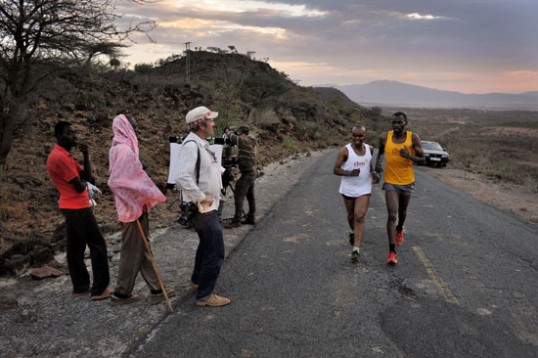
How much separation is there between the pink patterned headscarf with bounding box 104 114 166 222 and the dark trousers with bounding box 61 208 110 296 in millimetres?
487

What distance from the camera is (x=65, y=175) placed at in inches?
183

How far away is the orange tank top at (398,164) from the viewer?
616 cm

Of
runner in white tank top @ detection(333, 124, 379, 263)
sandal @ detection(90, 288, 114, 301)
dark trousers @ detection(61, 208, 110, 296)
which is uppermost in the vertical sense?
runner in white tank top @ detection(333, 124, 379, 263)

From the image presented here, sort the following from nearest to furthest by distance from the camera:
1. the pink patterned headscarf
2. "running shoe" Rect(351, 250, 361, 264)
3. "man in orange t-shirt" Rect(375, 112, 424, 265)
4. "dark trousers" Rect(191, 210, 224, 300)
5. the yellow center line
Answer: the pink patterned headscarf → "dark trousers" Rect(191, 210, 224, 300) → the yellow center line → "man in orange t-shirt" Rect(375, 112, 424, 265) → "running shoe" Rect(351, 250, 361, 264)

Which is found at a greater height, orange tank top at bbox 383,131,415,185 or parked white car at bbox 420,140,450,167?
orange tank top at bbox 383,131,415,185

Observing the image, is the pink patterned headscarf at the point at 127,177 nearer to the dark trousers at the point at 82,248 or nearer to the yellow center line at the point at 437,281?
the dark trousers at the point at 82,248

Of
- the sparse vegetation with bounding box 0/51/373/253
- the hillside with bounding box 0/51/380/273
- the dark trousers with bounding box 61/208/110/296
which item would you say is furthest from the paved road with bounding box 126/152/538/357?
the sparse vegetation with bounding box 0/51/373/253

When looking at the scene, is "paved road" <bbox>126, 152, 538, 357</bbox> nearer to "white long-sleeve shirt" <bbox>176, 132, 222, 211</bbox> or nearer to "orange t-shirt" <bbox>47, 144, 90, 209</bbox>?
"white long-sleeve shirt" <bbox>176, 132, 222, 211</bbox>

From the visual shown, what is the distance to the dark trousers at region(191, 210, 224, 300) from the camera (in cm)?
458

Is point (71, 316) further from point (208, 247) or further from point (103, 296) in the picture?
point (208, 247)

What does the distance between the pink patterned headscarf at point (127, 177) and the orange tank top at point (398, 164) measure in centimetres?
322

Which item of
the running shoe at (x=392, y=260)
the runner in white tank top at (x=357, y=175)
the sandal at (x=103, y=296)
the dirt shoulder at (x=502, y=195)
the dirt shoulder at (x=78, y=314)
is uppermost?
the runner in white tank top at (x=357, y=175)

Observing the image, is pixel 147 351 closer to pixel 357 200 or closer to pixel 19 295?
pixel 19 295

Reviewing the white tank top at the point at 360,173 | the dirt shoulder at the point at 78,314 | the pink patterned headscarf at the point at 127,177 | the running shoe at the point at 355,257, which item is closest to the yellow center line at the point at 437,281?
the running shoe at the point at 355,257
